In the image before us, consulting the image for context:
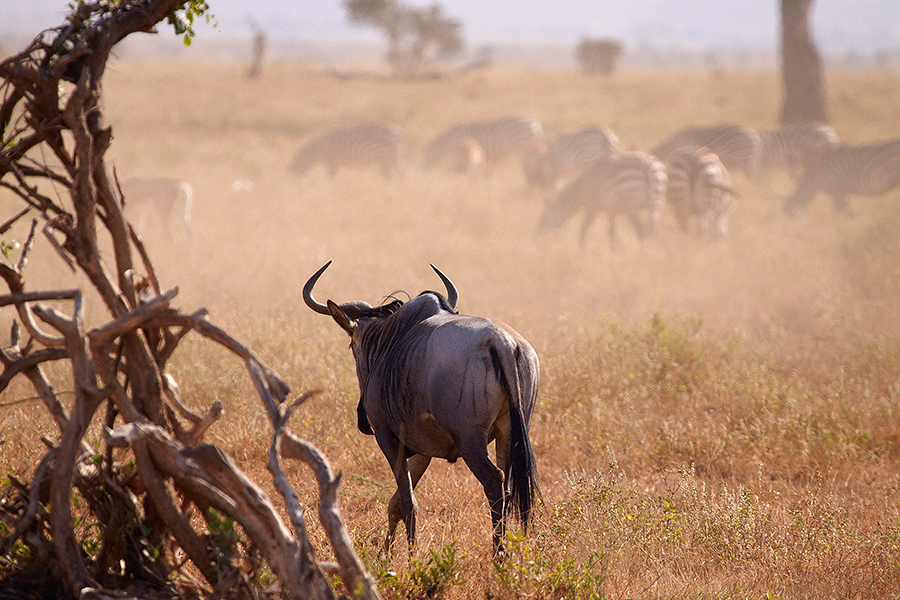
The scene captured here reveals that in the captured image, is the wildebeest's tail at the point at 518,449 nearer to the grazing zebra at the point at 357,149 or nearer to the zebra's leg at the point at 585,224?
the zebra's leg at the point at 585,224

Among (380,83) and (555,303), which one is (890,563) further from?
(380,83)

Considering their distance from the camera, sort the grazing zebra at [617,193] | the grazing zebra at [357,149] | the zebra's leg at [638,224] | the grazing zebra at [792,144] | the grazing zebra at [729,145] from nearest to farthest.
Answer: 1. the grazing zebra at [617,193]
2. the zebra's leg at [638,224]
3. the grazing zebra at [729,145]
4. the grazing zebra at [792,144]
5. the grazing zebra at [357,149]

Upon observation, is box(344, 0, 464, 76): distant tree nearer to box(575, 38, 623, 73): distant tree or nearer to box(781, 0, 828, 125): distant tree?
box(575, 38, 623, 73): distant tree

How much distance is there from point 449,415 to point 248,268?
7.69 meters

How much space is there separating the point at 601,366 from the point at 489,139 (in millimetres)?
16195

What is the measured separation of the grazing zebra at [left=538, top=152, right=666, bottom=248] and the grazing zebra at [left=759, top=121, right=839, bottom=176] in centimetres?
771

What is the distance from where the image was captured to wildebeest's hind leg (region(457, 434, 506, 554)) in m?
3.47

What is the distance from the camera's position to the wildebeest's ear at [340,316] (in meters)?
4.05

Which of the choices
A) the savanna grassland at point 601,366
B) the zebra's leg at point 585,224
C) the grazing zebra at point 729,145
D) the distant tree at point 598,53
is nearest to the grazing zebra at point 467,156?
the savanna grassland at point 601,366

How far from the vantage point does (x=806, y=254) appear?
1180 cm

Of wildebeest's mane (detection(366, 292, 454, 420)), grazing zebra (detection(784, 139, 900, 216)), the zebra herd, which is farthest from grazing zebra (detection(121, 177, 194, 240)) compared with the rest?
grazing zebra (detection(784, 139, 900, 216))

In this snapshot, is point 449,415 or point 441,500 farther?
point 441,500

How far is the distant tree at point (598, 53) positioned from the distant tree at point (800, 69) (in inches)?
915

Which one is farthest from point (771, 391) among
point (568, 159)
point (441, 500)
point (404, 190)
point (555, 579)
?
point (568, 159)
